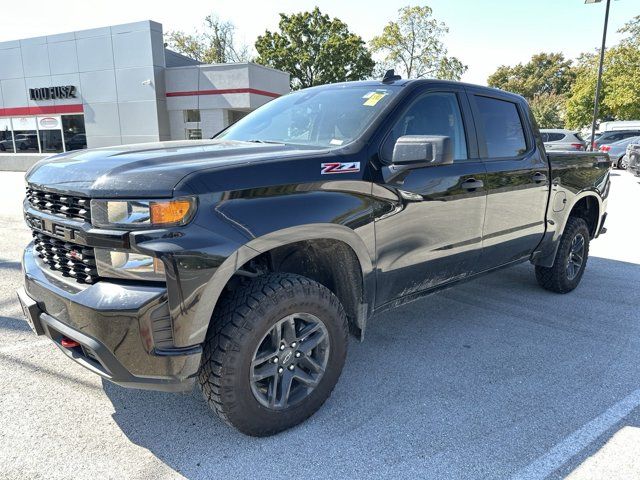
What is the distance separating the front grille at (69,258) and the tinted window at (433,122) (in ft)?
5.56

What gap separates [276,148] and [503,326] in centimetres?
257

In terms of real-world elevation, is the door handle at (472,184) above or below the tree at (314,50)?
below

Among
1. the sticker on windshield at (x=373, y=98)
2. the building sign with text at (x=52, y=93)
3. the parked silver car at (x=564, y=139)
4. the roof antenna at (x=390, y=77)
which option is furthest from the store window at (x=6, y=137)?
the sticker on windshield at (x=373, y=98)

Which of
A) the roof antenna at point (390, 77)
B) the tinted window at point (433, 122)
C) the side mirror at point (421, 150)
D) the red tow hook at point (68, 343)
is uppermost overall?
the roof antenna at point (390, 77)

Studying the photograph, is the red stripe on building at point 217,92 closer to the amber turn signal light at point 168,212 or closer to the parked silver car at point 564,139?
the parked silver car at point 564,139

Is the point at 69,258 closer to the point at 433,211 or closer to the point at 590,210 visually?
the point at 433,211

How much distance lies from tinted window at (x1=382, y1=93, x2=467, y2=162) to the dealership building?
18.6 meters

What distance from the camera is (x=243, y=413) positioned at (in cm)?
241

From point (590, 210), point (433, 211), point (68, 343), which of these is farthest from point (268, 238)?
point (590, 210)

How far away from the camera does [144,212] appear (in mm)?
2092

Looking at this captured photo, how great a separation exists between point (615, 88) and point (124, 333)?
34414 millimetres

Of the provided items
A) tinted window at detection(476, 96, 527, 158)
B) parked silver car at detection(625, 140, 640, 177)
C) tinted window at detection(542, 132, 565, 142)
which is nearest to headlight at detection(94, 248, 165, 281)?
tinted window at detection(476, 96, 527, 158)

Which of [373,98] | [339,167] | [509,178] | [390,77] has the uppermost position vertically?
[390,77]

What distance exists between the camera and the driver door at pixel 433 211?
2.95 meters
